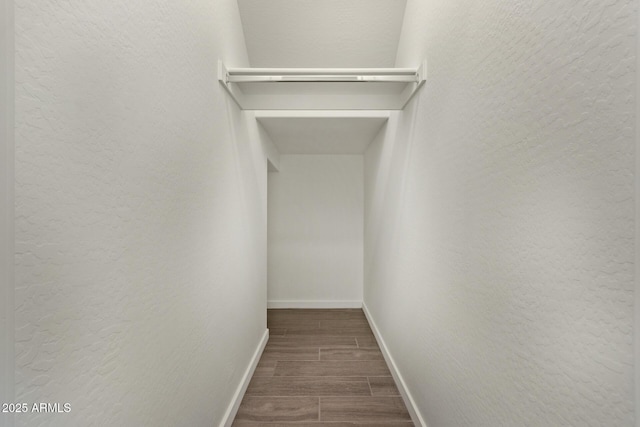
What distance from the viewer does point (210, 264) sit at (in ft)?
4.99

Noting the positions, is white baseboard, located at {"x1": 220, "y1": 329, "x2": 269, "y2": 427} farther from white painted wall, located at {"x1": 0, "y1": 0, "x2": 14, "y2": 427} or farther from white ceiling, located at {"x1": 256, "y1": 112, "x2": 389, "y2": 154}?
white ceiling, located at {"x1": 256, "y1": 112, "x2": 389, "y2": 154}

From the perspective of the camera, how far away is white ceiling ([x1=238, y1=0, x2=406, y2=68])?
213 centimetres

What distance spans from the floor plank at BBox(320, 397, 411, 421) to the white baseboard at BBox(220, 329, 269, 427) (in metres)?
0.52

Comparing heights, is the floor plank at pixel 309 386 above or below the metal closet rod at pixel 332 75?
below

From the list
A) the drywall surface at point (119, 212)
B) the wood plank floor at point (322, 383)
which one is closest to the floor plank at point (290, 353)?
the wood plank floor at point (322, 383)

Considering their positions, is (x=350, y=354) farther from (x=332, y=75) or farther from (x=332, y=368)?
(x=332, y=75)

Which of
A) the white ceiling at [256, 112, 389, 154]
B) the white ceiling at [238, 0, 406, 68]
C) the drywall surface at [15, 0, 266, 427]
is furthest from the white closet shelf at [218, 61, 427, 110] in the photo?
the drywall surface at [15, 0, 266, 427]

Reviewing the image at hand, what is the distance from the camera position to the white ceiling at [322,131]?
2.47 meters

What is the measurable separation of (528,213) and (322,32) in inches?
78.3

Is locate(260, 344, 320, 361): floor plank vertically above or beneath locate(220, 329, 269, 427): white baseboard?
beneath

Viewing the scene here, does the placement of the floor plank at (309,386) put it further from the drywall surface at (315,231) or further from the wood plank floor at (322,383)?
the drywall surface at (315,231)

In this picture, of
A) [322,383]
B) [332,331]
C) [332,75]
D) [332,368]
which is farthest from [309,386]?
[332,75]

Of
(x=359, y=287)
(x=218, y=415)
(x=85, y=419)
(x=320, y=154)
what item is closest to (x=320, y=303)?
(x=359, y=287)

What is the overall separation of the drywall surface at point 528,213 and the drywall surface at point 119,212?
3.54 feet
